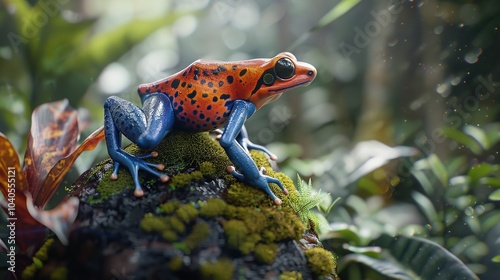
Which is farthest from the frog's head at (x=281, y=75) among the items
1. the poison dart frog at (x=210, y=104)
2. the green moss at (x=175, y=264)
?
the green moss at (x=175, y=264)

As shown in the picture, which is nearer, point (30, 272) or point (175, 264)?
point (175, 264)

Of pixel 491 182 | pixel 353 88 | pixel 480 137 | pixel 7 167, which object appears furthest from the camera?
pixel 353 88

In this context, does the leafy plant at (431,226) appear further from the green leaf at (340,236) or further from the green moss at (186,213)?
the green moss at (186,213)

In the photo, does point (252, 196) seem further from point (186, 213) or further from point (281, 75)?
point (281, 75)

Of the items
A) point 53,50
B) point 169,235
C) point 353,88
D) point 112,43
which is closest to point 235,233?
point 169,235

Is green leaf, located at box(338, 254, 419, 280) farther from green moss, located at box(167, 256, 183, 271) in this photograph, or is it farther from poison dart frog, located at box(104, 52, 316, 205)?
green moss, located at box(167, 256, 183, 271)

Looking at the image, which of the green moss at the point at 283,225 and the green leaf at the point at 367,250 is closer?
the green moss at the point at 283,225
